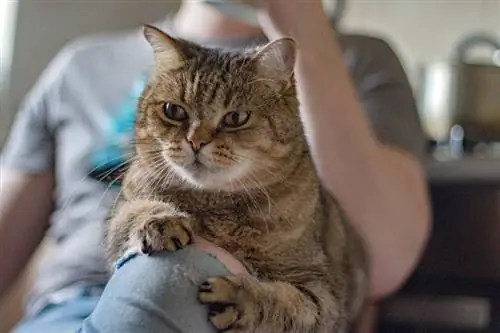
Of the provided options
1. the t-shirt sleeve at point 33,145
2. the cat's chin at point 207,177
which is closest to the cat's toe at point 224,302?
the cat's chin at point 207,177

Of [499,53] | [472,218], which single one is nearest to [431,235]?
[472,218]

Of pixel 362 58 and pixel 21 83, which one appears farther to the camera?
pixel 21 83

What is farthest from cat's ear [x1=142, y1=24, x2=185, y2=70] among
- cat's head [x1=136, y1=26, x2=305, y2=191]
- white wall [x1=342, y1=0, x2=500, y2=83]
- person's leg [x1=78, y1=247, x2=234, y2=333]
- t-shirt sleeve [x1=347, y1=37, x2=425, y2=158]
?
white wall [x1=342, y1=0, x2=500, y2=83]

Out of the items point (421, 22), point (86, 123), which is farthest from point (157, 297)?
point (421, 22)

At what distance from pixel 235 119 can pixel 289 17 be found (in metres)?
0.25

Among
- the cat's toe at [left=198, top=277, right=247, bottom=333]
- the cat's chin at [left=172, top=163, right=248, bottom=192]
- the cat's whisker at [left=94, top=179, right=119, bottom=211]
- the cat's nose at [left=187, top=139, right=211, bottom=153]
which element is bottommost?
the cat's whisker at [left=94, top=179, right=119, bottom=211]

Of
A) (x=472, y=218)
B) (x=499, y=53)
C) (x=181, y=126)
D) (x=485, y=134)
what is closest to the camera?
(x=181, y=126)

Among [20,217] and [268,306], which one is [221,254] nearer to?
[268,306]

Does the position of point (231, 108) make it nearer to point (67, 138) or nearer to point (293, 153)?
point (293, 153)

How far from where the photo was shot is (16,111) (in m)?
1.59

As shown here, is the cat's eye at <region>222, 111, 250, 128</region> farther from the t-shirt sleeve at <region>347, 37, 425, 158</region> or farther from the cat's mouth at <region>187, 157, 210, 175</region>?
the t-shirt sleeve at <region>347, 37, 425, 158</region>

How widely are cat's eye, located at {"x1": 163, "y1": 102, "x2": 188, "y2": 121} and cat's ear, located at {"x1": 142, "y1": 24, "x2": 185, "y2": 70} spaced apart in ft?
0.17

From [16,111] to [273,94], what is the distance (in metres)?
0.86

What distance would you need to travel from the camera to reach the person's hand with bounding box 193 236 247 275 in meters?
0.80
